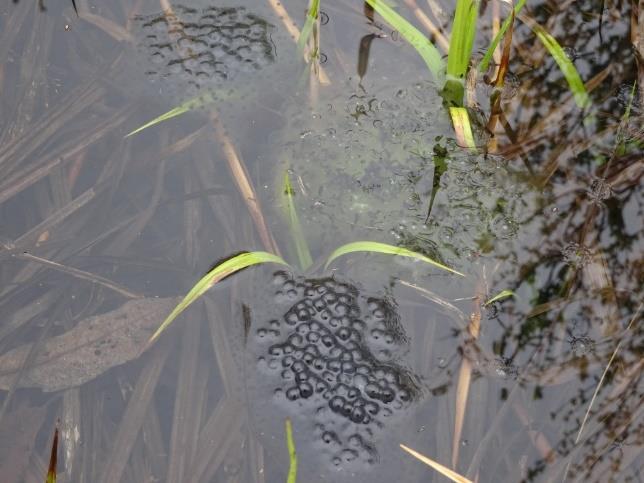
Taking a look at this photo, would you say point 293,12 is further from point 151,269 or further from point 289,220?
point 151,269

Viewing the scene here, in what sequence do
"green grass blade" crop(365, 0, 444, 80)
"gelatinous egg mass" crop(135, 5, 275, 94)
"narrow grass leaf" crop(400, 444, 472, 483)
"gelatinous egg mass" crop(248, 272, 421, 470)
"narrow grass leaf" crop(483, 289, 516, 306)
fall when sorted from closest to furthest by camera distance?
"narrow grass leaf" crop(400, 444, 472, 483), "gelatinous egg mass" crop(248, 272, 421, 470), "narrow grass leaf" crop(483, 289, 516, 306), "green grass blade" crop(365, 0, 444, 80), "gelatinous egg mass" crop(135, 5, 275, 94)

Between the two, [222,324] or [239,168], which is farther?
[239,168]

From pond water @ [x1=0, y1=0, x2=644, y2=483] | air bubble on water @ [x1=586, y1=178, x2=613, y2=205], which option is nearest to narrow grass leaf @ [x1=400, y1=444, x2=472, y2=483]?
pond water @ [x1=0, y1=0, x2=644, y2=483]

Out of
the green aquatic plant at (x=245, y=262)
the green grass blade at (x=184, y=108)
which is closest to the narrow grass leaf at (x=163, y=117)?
the green grass blade at (x=184, y=108)

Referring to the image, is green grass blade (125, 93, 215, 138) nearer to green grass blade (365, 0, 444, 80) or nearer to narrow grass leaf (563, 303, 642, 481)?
green grass blade (365, 0, 444, 80)

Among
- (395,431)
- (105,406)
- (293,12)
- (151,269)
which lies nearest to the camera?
(395,431)

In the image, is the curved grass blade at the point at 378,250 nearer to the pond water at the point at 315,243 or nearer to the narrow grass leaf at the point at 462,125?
the pond water at the point at 315,243

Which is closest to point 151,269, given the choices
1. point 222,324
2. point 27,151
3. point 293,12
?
point 222,324
